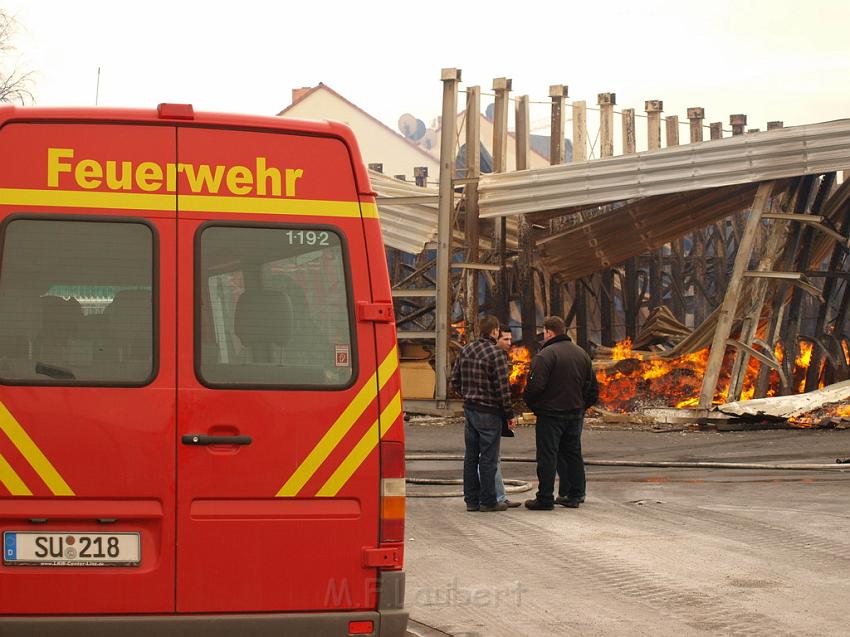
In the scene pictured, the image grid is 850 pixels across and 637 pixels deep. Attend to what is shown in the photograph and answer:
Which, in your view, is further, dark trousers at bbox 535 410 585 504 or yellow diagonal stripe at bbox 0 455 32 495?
dark trousers at bbox 535 410 585 504

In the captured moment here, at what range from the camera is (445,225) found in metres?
25.7

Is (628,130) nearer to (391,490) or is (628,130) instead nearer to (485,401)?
(485,401)

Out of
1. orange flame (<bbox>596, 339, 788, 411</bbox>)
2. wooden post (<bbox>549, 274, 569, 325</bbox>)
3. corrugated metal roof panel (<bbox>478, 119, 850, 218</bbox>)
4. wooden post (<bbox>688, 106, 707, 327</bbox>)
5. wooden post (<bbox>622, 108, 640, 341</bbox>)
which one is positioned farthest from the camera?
wooden post (<bbox>688, 106, 707, 327</bbox>)

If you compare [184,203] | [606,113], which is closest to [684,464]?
[184,203]

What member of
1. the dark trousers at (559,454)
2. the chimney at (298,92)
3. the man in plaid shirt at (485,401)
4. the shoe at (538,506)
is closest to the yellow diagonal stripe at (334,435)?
the man in plaid shirt at (485,401)

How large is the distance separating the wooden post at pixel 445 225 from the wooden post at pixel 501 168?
2.05 metres

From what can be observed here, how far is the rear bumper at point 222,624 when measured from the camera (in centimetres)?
531

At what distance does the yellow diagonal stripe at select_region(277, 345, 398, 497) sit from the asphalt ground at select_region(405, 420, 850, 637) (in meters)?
2.21

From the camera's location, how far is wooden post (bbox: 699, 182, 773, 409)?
22938mm

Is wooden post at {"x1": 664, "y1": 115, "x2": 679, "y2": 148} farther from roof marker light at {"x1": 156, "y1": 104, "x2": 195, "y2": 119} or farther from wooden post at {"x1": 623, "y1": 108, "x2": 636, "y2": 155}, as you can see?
roof marker light at {"x1": 156, "y1": 104, "x2": 195, "y2": 119}

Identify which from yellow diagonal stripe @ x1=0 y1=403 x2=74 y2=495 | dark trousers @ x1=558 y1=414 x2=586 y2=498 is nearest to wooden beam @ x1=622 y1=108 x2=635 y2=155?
dark trousers @ x1=558 y1=414 x2=586 y2=498

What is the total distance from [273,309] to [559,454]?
801 centimetres

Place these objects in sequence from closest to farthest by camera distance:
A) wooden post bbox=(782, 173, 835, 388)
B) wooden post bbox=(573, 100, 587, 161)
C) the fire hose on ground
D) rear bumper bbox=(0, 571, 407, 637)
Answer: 1. rear bumper bbox=(0, 571, 407, 637)
2. the fire hose on ground
3. wooden post bbox=(782, 173, 835, 388)
4. wooden post bbox=(573, 100, 587, 161)

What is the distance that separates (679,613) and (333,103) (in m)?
56.8
